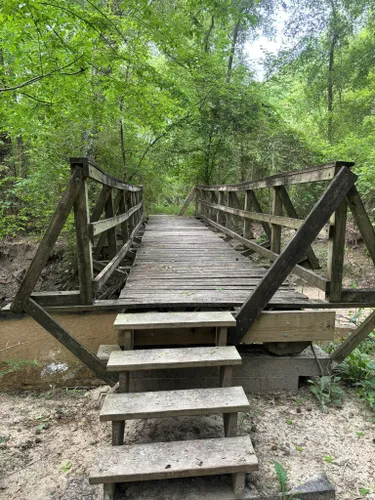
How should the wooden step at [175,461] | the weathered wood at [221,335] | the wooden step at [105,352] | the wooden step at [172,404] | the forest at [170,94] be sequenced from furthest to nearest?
the forest at [170,94] < the wooden step at [105,352] < the weathered wood at [221,335] < the wooden step at [172,404] < the wooden step at [175,461]

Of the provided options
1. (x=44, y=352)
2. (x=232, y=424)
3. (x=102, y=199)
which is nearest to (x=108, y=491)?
(x=232, y=424)

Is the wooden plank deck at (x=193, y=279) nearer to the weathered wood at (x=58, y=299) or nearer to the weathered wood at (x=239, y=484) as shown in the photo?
the weathered wood at (x=58, y=299)

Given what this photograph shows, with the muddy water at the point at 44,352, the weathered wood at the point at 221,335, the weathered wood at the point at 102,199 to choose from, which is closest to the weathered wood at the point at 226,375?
the weathered wood at the point at 221,335

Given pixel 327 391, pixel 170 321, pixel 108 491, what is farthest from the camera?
pixel 327 391

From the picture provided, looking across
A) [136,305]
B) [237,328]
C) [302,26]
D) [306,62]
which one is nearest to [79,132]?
[136,305]

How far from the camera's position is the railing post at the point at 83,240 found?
9.37 feet

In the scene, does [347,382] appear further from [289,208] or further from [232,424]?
[289,208]

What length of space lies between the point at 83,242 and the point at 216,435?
1910 millimetres

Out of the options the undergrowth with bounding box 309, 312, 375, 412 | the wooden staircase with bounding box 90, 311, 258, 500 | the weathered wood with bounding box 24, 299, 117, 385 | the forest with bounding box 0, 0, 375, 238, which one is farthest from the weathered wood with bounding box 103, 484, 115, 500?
the forest with bounding box 0, 0, 375, 238

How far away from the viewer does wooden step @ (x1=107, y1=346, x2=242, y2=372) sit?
2.40m

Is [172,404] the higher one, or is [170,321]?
[170,321]

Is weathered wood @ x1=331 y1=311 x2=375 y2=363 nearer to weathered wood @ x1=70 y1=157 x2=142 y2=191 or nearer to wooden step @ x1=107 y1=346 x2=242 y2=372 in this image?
wooden step @ x1=107 y1=346 x2=242 y2=372

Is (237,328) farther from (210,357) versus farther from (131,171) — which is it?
(131,171)

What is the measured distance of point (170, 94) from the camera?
873cm
